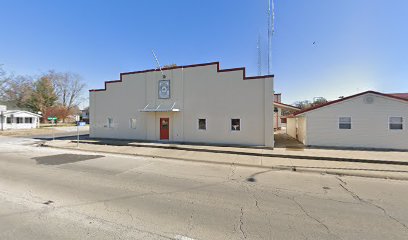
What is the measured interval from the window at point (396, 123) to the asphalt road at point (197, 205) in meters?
7.99

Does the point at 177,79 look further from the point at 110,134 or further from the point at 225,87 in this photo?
the point at 110,134

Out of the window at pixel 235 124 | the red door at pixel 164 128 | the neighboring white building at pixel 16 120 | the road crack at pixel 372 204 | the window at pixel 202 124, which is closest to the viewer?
the road crack at pixel 372 204

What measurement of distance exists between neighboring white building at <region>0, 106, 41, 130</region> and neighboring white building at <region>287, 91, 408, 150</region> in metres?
46.4

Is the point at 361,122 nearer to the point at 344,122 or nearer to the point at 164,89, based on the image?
the point at 344,122

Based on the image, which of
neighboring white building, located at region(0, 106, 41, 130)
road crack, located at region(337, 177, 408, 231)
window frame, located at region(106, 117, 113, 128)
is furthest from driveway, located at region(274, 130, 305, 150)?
neighboring white building, located at region(0, 106, 41, 130)

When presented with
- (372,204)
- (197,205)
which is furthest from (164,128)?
(372,204)

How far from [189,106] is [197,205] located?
11.5 m

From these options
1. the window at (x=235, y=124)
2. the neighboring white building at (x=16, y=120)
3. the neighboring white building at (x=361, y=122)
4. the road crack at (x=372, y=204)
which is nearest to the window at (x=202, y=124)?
the window at (x=235, y=124)

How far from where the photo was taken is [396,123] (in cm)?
1245

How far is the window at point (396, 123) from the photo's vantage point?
12.4 metres

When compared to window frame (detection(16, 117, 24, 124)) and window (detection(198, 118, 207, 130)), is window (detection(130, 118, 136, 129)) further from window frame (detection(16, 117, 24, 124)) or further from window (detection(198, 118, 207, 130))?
window frame (detection(16, 117, 24, 124))

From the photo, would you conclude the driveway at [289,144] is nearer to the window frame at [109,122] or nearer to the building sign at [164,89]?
the building sign at [164,89]

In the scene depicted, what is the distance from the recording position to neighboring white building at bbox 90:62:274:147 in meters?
13.9

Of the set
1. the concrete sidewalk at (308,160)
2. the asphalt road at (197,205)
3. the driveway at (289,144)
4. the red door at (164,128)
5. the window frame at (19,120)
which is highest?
the window frame at (19,120)
